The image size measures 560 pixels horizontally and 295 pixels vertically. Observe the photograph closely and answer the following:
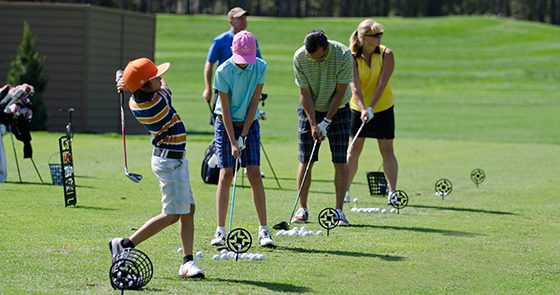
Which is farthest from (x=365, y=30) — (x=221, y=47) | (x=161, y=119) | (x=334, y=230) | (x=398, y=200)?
(x=161, y=119)

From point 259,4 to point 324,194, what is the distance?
118798mm

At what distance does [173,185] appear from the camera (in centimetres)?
843

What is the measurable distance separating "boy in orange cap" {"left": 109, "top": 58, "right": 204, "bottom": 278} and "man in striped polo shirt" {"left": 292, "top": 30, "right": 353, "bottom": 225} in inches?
126

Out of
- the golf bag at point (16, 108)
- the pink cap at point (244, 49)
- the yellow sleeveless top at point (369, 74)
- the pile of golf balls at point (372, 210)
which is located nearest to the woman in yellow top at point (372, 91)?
the yellow sleeveless top at point (369, 74)


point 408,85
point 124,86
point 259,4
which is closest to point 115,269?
point 124,86

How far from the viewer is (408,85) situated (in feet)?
222

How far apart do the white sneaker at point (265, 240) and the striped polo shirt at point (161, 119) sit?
1.90 meters

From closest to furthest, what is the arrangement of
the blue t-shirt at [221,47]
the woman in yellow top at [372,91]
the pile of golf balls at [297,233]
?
the pile of golf balls at [297,233], the woman in yellow top at [372,91], the blue t-shirt at [221,47]

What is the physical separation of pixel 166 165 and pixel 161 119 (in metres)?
0.35

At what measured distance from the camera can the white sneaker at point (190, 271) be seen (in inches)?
327

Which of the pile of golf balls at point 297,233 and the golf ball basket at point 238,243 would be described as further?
the pile of golf balls at point 297,233

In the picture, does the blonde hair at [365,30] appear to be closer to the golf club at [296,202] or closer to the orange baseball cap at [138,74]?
the golf club at [296,202]

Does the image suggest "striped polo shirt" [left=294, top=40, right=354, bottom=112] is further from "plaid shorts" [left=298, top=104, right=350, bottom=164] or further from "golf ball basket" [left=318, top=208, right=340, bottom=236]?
"golf ball basket" [left=318, top=208, right=340, bottom=236]

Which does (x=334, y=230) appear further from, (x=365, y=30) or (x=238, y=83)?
(x=365, y=30)
